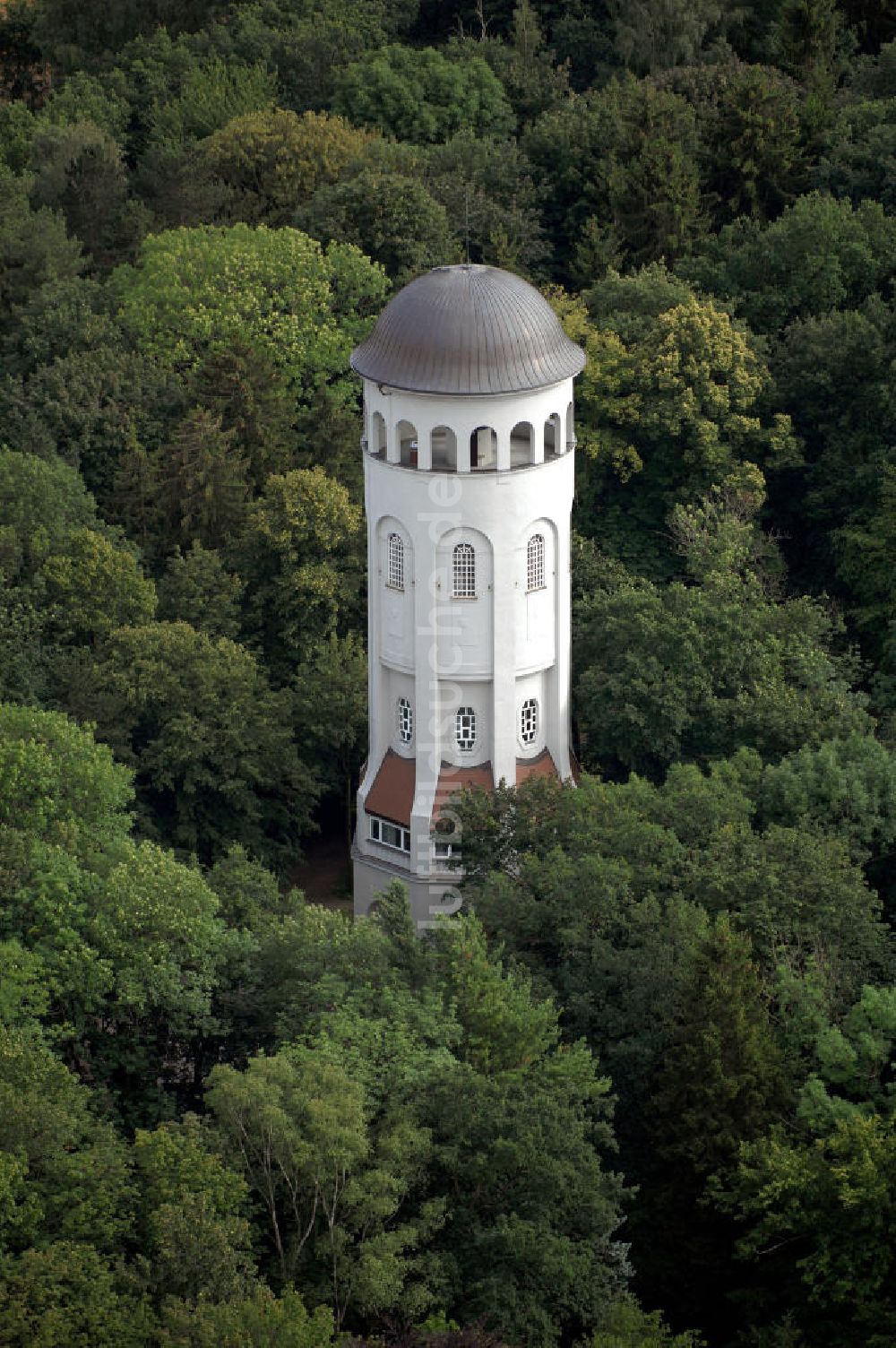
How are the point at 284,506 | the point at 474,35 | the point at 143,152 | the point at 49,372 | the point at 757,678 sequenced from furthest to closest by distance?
the point at 474,35 < the point at 143,152 < the point at 49,372 < the point at 284,506 < the point at 757,678

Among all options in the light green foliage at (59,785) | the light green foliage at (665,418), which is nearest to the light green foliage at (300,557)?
the light green foliage at (665,418)

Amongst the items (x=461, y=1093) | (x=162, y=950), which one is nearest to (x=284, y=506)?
(x=162, y=950)

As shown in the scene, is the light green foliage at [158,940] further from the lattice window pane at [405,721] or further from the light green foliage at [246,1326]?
the light green foliage at [246,1326]

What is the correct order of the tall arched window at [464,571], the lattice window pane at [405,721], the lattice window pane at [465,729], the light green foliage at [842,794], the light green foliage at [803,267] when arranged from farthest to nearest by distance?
1. the light green foliage at [803,267]
2. the lattice window pane at [405,721]
3. the lattice window pane at [465,729]
4. the tall arched window at [464,571]
5. the light green foliage at [842,794]

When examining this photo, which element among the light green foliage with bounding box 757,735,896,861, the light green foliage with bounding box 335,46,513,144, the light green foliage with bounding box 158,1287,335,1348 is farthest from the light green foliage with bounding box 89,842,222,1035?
the light green foliage with bounding box 335,46,513,144

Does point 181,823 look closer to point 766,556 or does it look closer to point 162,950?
point 162,950

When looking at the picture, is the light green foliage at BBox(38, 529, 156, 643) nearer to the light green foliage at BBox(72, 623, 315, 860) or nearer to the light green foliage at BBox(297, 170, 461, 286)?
the light green foliage at BBox(72, 623, 315, 860)
